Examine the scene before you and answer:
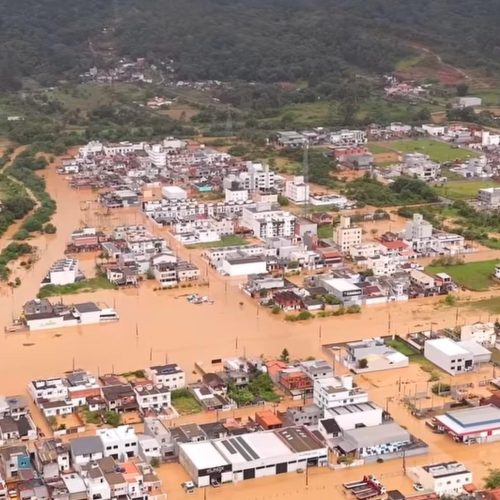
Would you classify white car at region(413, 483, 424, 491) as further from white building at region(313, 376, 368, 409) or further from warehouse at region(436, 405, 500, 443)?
white building at region(313, 376, 368, 409)

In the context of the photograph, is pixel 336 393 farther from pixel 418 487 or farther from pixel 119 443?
pixel 119 443

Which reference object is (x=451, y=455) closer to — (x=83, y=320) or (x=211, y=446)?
(x=211, y=446)

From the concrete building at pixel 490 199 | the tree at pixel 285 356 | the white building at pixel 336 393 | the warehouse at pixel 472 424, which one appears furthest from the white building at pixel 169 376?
the concrete building at pixel 490 199

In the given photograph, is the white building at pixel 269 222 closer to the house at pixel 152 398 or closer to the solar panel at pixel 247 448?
the house at pixel 152 398

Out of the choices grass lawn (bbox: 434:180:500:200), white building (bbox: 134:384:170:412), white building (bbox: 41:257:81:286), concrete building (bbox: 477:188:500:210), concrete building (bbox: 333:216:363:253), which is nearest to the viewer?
white building (bbox: 134:384:170:412)

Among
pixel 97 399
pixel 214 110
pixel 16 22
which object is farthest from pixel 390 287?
pixel 16 22

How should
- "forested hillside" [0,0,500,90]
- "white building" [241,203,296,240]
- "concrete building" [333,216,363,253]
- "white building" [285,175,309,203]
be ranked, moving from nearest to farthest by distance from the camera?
"concrete building" [333,216,363,253] → "white building" [241,203,296,240] → "white building" [285,175,309,203] → "forested hillside" [0,0,500,90]

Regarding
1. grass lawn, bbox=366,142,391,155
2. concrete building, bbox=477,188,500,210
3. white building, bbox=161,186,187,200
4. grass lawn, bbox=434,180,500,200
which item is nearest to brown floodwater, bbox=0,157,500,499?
white building, bbox=161,186,187,200
